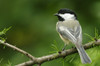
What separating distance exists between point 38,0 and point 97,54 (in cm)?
270

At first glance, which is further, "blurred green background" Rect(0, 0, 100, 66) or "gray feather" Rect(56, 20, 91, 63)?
"blurred green background" Rect(0, 0, 100, 66)

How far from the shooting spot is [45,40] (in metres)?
4.37

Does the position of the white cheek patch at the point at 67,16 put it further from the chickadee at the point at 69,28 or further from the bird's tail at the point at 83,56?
the bird's tail at the point at 83,56

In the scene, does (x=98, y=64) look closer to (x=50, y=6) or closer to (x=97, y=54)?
(x=97, y=54)

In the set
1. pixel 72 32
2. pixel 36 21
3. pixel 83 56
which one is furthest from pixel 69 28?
pixel 36 21

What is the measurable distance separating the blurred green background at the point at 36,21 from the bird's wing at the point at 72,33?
3.08 ft

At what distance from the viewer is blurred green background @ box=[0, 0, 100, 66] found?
4191 mm

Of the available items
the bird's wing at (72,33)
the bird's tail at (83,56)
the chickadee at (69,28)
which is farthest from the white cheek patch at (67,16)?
the bird's tail at (83,56)

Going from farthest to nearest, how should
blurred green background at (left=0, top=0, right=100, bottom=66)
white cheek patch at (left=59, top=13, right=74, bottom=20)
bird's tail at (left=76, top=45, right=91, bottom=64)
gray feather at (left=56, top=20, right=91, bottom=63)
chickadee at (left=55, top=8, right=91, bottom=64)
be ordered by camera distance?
blurred green background at (left=0, top=0, right=100, bottom=66)
white cheek patch at (left=59, top=13, right=74, bottom=20)
chickadee at (left=55, top=8, right=91, bottom=64)
gray feather at (left=56, top=20, right=91, bottom=63)
bird's tail at (left=76, top=45, right=91, bottom=64)

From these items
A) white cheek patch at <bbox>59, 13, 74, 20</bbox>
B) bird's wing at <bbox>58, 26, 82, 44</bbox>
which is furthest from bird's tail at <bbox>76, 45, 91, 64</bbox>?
white cheek patch at <bbox>59, 13, 74, 20</bbox>

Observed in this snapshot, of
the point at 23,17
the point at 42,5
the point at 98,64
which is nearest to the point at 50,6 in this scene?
the point at 42,5

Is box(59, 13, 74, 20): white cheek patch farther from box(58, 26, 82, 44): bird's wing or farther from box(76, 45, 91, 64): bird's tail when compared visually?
box(76, 45, 91, 64): bird's tail

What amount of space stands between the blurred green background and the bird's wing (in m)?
0.94

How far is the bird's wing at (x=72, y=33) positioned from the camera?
278 centimetres
